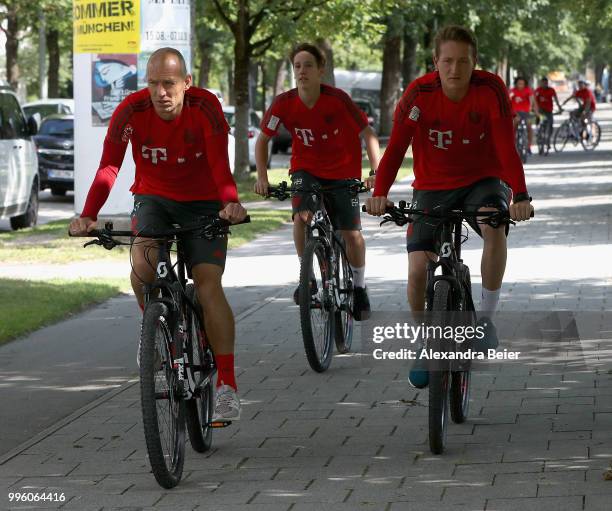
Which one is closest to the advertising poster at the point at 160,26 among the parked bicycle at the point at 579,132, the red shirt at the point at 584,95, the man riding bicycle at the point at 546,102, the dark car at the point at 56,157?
the dark car at the point at 56,157

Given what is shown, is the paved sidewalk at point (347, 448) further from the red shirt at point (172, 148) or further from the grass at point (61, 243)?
the grass at point (61, 243)

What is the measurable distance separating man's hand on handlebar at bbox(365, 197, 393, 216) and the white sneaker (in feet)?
3.44

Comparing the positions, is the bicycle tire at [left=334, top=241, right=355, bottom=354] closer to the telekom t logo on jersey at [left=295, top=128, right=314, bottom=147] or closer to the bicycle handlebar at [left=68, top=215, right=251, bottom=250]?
the telekom t logo on jersey at [left=295, top=128, right=314, bottom=147]

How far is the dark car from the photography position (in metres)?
24.7

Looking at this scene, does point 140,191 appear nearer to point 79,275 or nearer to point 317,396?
point 317,396

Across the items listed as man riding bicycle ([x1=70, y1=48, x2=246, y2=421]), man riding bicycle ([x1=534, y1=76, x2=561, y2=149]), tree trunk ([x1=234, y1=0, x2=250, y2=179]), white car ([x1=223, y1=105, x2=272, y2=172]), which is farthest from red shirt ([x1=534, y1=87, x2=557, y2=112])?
man riding bicycle ([x1=70, y1=48, x2=246, y2=421])

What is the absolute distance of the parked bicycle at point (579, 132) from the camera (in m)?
35.7

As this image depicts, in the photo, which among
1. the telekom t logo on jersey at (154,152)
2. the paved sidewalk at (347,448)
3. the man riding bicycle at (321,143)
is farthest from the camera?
the man riding bicycle at (321,143)

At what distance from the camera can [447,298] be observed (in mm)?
6227

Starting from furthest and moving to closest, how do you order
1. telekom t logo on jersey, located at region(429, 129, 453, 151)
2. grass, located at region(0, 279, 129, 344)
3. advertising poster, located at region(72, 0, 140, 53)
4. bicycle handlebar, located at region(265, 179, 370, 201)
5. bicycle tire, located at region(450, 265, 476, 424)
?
advertising poster, located at region(72, 0, 140, 53)
grass, located at region(0, 279, 129, 344)
bicycle handlebar, located at region(265, 179, 370, 201)
telekom t logo on jersey, located at region(429, 129, 453, 151)
bicycle tire, located at region(450, 265, 476, 424)

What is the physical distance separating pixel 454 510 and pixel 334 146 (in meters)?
4.19

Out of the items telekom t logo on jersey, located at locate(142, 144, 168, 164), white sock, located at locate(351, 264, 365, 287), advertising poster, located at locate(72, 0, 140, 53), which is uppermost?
advertising poster, located at locate(72, 0, 140, 53)

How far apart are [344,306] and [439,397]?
298 centimetres

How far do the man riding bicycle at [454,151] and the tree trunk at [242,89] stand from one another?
64.9 ft
